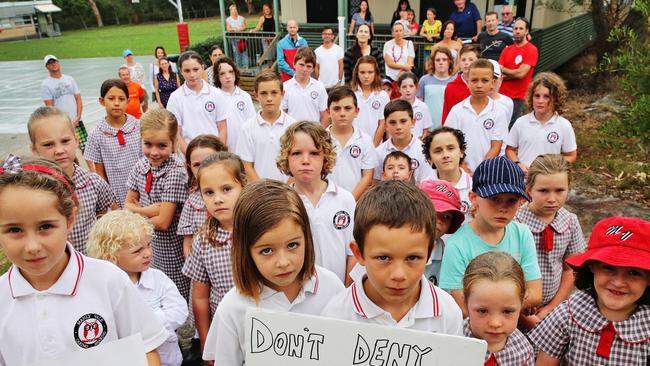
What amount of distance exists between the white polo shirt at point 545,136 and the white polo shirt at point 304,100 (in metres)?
2.41

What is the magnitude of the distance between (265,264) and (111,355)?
624 millimetres

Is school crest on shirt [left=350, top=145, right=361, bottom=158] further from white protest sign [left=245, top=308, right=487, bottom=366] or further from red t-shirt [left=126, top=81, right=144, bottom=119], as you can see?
red t-shirt [left=126, top=81, right=144, bottom=119]

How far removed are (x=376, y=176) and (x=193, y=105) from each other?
233 centimetres

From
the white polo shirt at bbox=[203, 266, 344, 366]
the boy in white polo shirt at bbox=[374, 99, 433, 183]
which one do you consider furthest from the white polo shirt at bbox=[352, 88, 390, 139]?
the white polo shirt at bbox=[203, 266, 344, 366]

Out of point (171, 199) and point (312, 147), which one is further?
point (171, 199)

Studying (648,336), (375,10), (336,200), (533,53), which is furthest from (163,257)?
(375,10)

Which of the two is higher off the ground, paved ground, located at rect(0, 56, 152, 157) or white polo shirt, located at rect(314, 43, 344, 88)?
white polo shirt, located at rect(314, 43, 344, 88)

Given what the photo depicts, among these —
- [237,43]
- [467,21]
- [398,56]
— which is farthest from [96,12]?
[398,56]

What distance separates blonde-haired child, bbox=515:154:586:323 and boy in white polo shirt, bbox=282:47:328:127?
3.42 m

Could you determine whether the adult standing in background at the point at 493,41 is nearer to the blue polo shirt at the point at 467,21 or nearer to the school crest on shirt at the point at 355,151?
the blue polo shirt at the point at 467,21

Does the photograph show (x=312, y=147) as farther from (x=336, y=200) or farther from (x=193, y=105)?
(x=193, y=105)

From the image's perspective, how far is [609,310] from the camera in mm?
2086

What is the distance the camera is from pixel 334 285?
2.14m

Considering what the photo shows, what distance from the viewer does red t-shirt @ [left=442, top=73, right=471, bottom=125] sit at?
5.60 m
